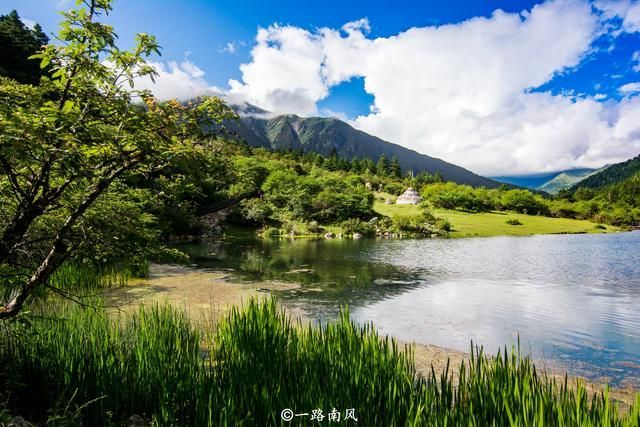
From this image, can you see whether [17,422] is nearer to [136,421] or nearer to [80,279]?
[136,421]

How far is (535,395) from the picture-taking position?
3705 millimetres

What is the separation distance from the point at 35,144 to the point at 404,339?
31.1 ft

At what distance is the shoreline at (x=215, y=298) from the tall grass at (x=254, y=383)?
1.70 metres

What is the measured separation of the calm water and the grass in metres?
21.8

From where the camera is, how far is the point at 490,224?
59.4 m

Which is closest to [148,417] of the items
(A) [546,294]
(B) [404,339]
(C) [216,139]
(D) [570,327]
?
(C) [216,139]

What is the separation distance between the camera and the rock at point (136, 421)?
15.3 feet

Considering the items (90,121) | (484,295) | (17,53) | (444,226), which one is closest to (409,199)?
(444,226)

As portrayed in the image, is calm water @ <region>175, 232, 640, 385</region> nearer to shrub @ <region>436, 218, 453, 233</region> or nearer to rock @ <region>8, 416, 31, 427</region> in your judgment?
rock @ <region>8, 416, 31, 427</region>

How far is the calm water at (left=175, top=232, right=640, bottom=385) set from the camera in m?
10.0

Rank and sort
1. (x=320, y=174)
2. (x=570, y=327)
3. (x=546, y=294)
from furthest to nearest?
(x=320, y=174), (x=546, y=294), (x=570, y=327)

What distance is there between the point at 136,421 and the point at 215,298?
948 centimetres

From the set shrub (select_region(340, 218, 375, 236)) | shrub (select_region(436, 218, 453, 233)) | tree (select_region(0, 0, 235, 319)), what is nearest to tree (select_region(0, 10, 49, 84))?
shrub (select_region(340, 218, 375, 236))

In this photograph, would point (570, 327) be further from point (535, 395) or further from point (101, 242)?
point (101, 242)
